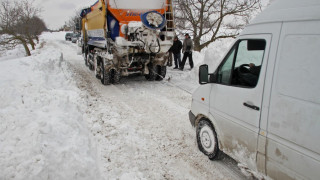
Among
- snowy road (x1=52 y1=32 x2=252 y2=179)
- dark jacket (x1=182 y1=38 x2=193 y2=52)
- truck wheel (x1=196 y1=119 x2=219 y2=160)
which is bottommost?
snowy road (x1=52 y1=32 x2=252 y2=179)

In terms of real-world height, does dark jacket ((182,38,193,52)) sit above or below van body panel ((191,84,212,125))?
above

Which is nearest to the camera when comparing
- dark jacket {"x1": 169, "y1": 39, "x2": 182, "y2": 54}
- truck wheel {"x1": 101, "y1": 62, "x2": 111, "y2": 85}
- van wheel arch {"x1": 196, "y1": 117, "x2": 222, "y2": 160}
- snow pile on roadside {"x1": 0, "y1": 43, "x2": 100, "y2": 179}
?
snow pile on roadside {"x1": 0, "y1": 43, "x2": 100, "y2": 179}

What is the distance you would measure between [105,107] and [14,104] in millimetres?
2170

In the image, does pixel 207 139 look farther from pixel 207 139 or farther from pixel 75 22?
pixel 75 22

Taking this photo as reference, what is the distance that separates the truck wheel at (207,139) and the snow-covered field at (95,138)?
131 millimetres

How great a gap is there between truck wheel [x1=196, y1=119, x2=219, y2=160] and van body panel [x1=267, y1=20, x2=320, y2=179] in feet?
3.67

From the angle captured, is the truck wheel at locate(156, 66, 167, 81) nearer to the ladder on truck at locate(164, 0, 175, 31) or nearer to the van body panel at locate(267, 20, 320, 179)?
the ladder on truck at locate(164, 0, 175, 31)

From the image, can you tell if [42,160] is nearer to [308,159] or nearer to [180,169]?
[180,169]

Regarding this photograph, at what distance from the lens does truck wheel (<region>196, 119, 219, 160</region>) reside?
11.8ft

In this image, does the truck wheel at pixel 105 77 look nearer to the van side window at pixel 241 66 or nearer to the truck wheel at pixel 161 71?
the truck wheel at pixel 161 71

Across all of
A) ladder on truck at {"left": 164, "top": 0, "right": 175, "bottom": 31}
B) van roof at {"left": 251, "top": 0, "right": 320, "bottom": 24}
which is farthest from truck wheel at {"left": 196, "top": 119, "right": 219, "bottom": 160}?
ladder on truck at {"left": 164, "top": 0, "right": 175, "bottom": 31}

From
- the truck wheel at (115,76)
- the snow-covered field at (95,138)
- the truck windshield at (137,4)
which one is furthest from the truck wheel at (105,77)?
the truck windshield at (137,4)

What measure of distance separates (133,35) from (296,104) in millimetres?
6225

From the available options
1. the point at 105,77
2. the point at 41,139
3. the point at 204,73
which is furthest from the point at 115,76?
the point at 204,73
